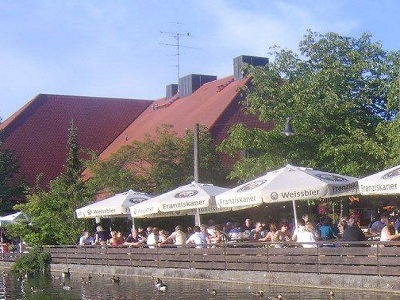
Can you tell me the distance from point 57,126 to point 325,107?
111 feet

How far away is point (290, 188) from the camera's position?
66.8ft

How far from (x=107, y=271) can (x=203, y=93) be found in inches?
1102

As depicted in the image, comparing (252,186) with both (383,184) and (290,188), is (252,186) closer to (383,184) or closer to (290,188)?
(290,188)

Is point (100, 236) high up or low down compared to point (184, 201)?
down

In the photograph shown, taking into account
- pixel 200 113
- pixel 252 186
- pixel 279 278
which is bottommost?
pixel 279 278

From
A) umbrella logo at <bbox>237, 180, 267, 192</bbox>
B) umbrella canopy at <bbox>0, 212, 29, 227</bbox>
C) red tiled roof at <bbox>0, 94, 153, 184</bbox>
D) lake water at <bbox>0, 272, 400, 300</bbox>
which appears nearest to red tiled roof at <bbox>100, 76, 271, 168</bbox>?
red tiled roof at <bbox>0, 94, 153, 184</bbox>

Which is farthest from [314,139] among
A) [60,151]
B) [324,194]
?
[60,151]

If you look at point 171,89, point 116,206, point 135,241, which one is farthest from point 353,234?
point 171,89

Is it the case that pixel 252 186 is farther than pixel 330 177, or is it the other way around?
pixel 252 186

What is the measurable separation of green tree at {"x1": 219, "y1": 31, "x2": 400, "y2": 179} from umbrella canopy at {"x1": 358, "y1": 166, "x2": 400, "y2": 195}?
10085 millimetres

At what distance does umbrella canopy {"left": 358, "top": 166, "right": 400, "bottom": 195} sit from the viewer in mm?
18078

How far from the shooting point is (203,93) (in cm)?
5456

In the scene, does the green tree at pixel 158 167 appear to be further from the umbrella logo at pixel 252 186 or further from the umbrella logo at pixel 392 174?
the umbrella logo at pixel 392 174

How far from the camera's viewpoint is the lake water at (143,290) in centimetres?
1764
